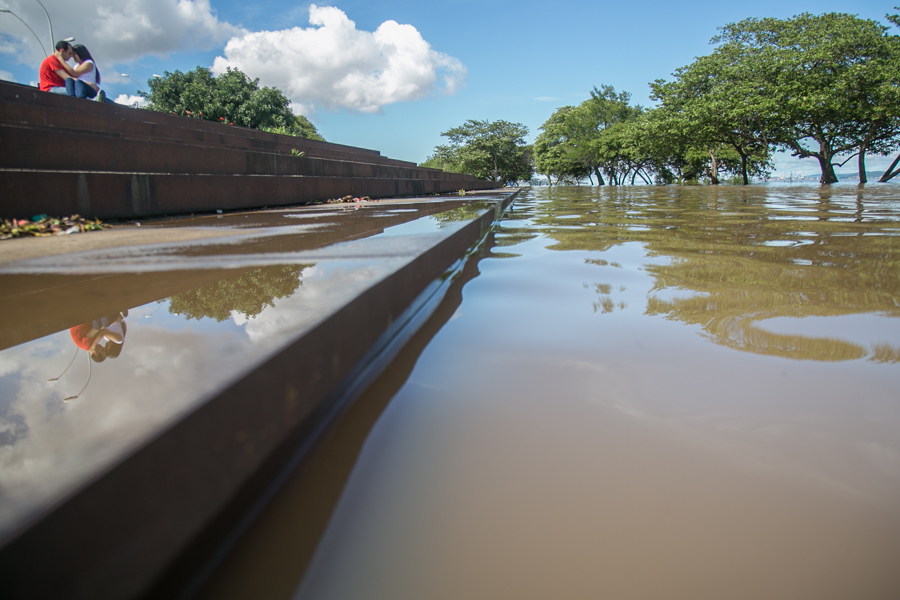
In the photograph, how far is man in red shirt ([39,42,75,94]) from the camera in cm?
600

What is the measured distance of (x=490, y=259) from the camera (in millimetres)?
2969

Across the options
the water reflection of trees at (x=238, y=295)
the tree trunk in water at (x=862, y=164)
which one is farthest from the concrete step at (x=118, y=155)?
the tree trunk in water at (x=862, y=164)

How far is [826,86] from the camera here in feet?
74.0

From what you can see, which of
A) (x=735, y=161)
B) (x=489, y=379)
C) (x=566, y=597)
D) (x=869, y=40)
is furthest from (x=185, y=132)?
(x=735, y=161)

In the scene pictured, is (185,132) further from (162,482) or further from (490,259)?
(162,482)

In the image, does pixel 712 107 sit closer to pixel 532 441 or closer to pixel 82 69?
pixel 82 69

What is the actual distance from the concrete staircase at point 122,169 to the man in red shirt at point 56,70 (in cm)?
79

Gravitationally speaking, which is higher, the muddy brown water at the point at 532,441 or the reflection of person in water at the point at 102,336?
the reflection of person in water at the point at 102,336

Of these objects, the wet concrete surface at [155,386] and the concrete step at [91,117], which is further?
the concrete step at [91,117]

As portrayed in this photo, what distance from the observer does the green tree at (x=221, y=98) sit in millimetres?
25719

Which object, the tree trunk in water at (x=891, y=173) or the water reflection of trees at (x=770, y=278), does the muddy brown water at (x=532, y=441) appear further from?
the tree trunk in water at (x=891, y=173)

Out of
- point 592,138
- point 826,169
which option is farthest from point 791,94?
point 592,138

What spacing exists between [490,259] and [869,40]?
102 feet

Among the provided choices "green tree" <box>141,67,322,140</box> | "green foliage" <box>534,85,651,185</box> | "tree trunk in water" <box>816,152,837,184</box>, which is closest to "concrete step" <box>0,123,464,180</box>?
"green tree" <box>141,67,322,140</box>
